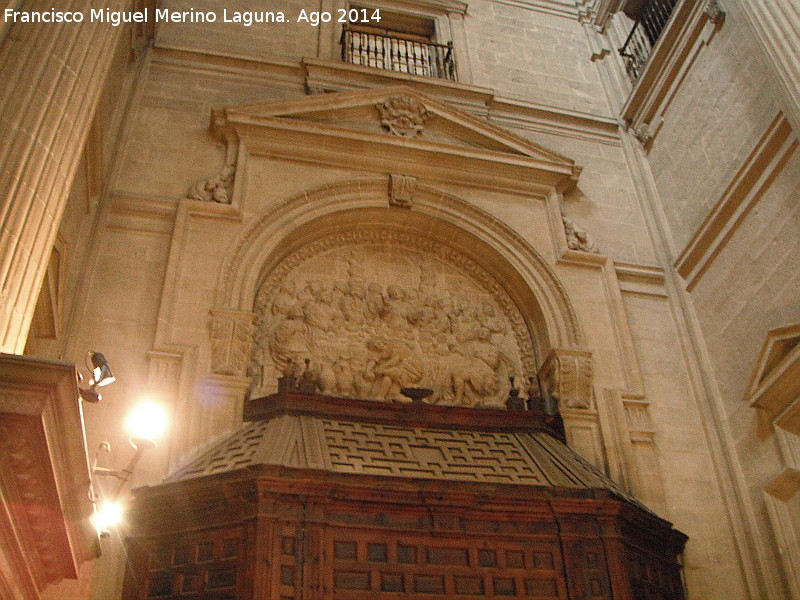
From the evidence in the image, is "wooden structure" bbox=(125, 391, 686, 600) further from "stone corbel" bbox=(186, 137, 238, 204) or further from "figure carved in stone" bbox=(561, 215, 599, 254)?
"figure carved in stone" bbox=(561, 215, 599, 254)

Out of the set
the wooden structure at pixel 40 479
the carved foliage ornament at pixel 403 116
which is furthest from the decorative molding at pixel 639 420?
the wooden structure at pixel 40 479

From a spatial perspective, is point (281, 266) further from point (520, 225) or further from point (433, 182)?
point (520, 225)

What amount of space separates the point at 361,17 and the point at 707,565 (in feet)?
33.0

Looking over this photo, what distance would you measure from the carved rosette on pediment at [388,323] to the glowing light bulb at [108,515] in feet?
7.32

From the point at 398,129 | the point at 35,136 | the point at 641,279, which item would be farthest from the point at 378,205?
the point at 35,136

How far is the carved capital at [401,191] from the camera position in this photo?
9984 mm

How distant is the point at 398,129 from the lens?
1064cm

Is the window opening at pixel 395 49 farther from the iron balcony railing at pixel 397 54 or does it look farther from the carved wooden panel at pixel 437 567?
the carved wooden panel at pixel 437 567

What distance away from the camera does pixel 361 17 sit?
13.4 m

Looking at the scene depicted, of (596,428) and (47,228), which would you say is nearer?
(47,228)

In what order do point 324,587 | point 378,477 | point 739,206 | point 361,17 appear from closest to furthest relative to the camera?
1. point 324,587
2. point 378,477
3. point 739,206
4. point 361,17

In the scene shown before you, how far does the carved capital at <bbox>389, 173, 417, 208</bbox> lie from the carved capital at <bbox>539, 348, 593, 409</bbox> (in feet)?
8.85

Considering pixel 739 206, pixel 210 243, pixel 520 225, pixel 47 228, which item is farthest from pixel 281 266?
pixel 739 206

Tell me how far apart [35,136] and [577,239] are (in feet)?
22.2
